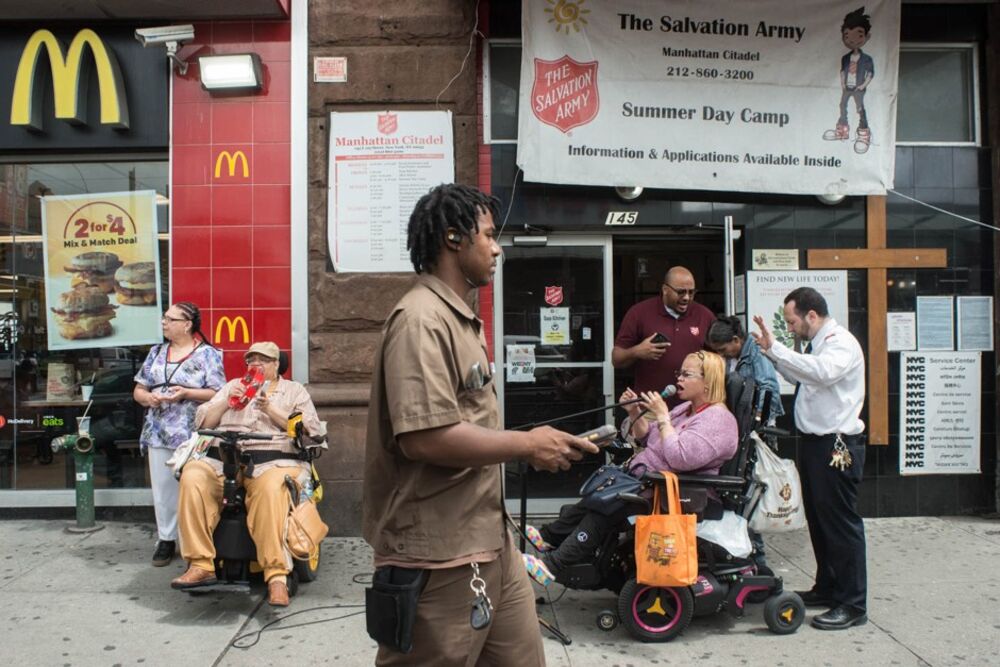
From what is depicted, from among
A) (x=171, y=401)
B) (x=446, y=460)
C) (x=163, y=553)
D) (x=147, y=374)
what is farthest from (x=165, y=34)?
(x=446, y=460)

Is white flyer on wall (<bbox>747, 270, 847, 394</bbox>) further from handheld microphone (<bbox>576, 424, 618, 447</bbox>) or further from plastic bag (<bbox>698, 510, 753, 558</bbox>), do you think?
handheld microphone (<bbox>576, 424, 618, 447</bbox>)

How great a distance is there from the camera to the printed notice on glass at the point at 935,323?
21.2 ft

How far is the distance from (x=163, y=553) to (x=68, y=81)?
390 cm

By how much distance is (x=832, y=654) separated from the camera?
3992mm

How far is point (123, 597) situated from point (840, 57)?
22.3 feet

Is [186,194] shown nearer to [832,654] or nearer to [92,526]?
[92,526]

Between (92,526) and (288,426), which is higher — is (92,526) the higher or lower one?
the lower one

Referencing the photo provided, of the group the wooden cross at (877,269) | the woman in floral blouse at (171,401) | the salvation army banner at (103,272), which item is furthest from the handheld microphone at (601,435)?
the salvation army banner at (103,272)

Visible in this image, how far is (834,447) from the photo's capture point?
431 cm

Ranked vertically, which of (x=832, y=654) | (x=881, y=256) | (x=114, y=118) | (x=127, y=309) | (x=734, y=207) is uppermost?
(x=114, y=118)

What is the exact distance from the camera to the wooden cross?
6.43 meters

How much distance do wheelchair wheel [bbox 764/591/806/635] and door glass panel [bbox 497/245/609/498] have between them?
250 cm

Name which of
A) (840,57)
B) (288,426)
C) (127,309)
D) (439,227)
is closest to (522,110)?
(840,57)

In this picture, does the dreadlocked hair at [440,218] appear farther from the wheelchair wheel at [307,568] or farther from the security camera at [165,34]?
the security camera at [165,34]
